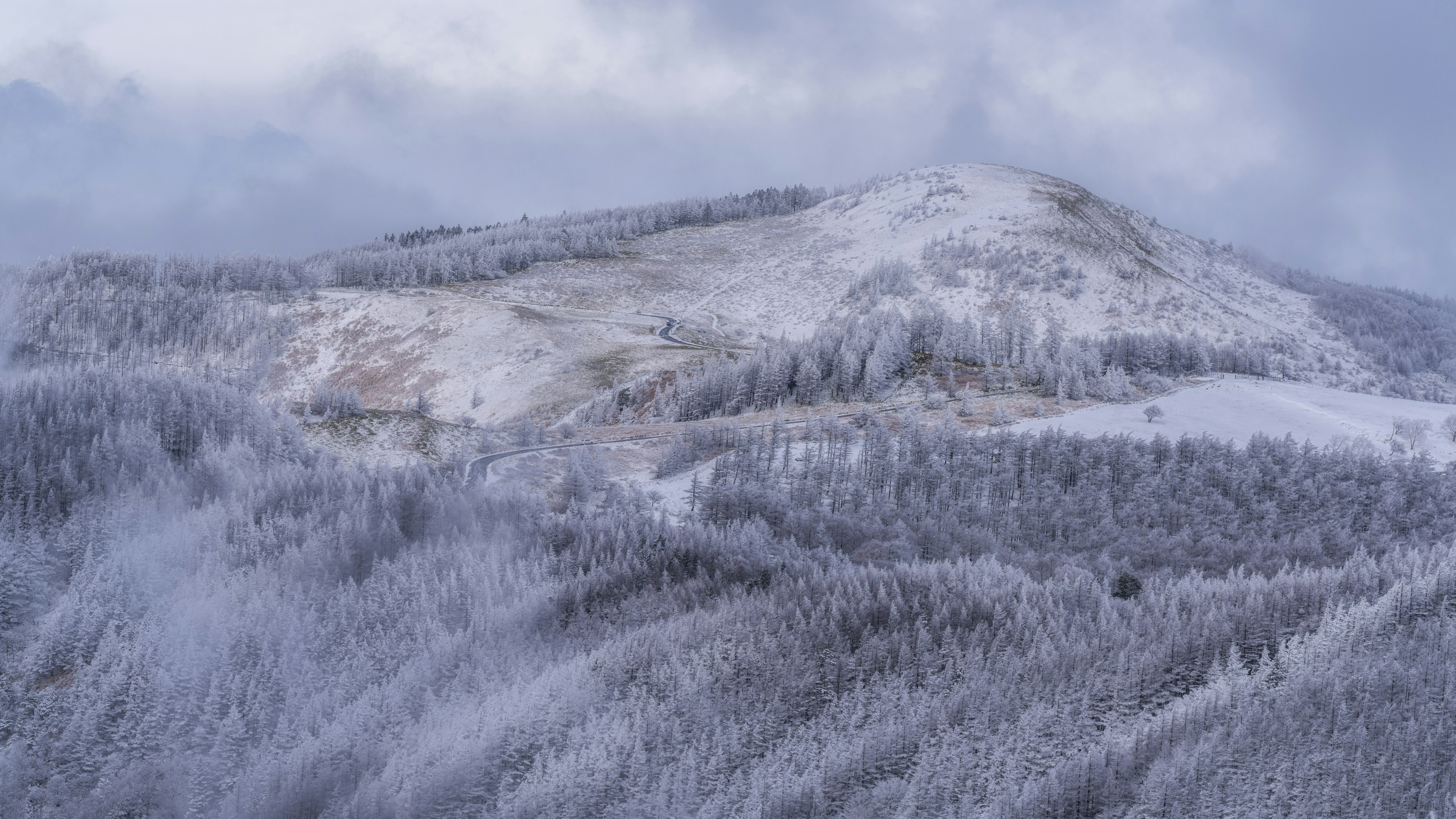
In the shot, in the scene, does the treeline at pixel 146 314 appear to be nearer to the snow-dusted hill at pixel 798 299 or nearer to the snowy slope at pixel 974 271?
the snow-dusted hill at pixel 798 299

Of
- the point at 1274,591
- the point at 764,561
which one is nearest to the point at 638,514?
the point at 764,561

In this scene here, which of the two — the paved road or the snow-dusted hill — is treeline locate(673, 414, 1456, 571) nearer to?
the snow-dusted hill

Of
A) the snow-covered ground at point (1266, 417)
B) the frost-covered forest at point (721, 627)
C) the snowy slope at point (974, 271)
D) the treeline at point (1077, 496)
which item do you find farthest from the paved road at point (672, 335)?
the frost-covered forest at point (721, 627)

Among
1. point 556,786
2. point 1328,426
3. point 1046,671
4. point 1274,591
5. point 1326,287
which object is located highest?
point 1326,287

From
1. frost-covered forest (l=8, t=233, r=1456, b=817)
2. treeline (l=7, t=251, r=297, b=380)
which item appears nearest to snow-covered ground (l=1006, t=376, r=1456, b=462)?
frost-covered forest (l=8, t=233, r=1456, b=817)

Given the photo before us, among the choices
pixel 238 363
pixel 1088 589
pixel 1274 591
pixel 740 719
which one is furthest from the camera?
pixel 238 363

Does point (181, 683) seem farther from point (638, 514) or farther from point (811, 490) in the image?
point (811, 490)
